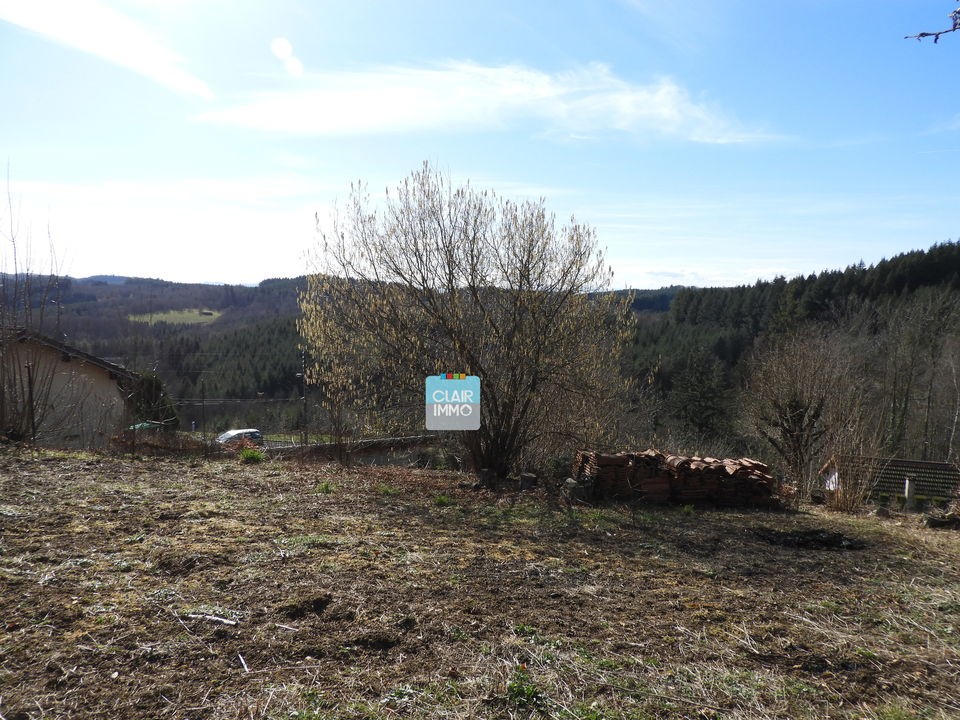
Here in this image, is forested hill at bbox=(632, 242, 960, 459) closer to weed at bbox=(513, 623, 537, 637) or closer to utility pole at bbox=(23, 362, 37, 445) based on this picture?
utility pole at bbox=(23, 362, 37, 445)

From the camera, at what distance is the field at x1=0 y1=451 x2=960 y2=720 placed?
264cm

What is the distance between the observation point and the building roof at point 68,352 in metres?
8.95

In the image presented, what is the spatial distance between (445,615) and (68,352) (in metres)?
14.7

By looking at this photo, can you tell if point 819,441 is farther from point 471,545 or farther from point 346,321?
point 471,545

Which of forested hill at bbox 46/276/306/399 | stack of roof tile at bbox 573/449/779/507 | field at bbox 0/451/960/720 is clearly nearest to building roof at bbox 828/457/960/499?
stack of roof tile at bbox 573/449/779/507

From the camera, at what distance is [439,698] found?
262 cm

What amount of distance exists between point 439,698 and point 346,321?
20.6ft

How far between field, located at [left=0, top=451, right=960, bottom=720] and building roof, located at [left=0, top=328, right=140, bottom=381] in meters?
3.71

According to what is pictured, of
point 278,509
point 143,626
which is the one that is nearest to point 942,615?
point 143,626

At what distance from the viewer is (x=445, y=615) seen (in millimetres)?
3463

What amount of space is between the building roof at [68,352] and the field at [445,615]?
12.2 ft

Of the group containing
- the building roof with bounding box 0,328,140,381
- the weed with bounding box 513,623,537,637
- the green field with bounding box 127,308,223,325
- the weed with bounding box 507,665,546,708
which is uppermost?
the green field with bounding box 127,308,223,325

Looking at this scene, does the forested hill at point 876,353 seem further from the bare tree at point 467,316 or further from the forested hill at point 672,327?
the bare tree at point 467,316

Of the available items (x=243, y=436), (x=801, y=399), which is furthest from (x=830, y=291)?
(x=243, y=436)
